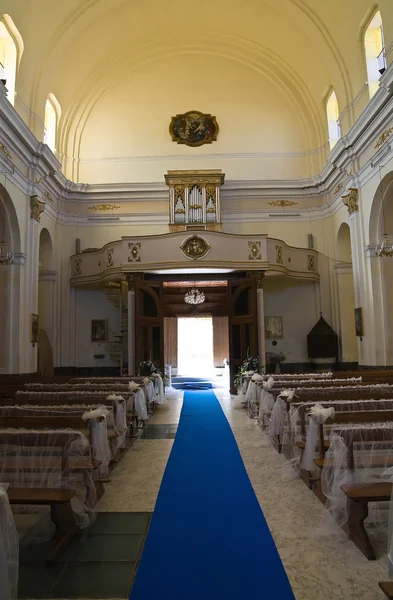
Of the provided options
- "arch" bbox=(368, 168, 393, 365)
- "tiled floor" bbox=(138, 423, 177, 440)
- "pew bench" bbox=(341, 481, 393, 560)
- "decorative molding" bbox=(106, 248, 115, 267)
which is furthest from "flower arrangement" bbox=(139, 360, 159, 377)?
"pew bench" bbox=(341, 481, 393, 560)

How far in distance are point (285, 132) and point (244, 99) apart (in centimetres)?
209

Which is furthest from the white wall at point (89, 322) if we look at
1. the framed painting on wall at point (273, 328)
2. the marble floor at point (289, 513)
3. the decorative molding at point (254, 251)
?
the marble floor at point (289, 513)

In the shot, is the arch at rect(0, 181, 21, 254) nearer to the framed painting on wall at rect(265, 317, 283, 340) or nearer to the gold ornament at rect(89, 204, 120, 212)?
the gold ornament at rect(89, 204, 120, 212)

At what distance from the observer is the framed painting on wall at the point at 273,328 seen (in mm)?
17766

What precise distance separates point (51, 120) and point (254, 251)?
29.1 ft

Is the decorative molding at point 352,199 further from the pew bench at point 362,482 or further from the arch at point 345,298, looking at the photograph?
the pew bench at point 362,482

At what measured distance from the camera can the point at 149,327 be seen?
15195 millimetres

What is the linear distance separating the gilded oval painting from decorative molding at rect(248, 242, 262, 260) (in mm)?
5871

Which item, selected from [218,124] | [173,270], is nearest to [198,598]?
[173,270]

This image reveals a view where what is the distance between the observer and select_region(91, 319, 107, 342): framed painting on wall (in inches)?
696

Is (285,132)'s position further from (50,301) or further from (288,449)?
(288,449)

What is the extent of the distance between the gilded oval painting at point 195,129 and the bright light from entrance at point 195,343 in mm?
9114

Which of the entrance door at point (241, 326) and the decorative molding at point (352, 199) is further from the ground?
the decorative molding at point (352, 199)

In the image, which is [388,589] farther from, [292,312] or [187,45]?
[187,45]
